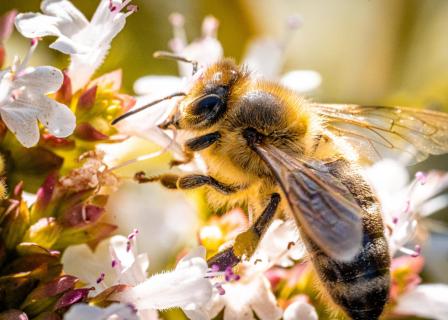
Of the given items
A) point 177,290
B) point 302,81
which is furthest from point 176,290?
point 302,81

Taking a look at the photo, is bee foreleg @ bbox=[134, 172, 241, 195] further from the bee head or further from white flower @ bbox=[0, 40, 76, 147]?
white flower @ bbox=[0, 40, 76, 147]

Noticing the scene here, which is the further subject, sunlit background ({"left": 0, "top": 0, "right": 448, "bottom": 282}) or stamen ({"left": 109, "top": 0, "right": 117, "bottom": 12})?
sunlit background ({"left": 0, "top": 0, "right": 448, "bottom": 282})

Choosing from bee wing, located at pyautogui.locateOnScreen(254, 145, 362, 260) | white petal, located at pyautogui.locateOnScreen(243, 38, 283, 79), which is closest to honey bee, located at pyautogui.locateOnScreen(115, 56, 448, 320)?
bee wing, located at pyautogui.locateOnScreen(254, 145, 362, 260)

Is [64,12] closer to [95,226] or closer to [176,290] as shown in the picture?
[95,226]

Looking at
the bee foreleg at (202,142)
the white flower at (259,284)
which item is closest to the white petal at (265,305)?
the white flower at (259,284)

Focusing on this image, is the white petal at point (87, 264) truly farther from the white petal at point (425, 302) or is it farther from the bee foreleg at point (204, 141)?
the white petal at point (425, 302)

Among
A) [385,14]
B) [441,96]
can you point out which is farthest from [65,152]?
[385,14]
